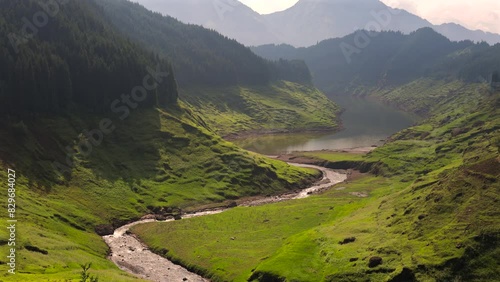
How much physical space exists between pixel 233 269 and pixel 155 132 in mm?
92825

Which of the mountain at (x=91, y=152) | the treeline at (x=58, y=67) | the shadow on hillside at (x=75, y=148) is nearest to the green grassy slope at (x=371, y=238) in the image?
the mountain at (x=91, y=152)

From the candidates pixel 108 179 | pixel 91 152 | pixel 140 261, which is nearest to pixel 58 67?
pixel 91 152

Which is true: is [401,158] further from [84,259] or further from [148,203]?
[84,259]

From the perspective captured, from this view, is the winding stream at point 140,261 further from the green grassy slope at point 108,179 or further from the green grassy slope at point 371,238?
the green grassy slope at point 108,179

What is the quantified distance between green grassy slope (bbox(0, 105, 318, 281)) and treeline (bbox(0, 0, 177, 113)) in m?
8.26

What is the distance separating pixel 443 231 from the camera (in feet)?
205

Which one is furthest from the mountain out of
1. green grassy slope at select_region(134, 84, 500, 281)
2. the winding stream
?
green grassy slope at select_region(134, 84, 500, 281)

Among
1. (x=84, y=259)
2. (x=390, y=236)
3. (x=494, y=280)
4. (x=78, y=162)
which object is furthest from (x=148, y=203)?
(x=494, y=280)

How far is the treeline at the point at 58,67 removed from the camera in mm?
139500

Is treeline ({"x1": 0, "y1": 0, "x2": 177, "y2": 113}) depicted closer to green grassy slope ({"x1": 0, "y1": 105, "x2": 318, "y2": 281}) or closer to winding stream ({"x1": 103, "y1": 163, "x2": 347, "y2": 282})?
green grassy slope ({"x1": 0, "y1": 105, "x2": 318, "y2": 281})

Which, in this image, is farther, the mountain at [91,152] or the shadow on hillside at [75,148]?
the shadow on hillside at [75,148]

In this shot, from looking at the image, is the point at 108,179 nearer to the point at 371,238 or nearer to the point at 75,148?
the point at 75,148

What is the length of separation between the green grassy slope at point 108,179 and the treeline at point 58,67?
8259 millimetres

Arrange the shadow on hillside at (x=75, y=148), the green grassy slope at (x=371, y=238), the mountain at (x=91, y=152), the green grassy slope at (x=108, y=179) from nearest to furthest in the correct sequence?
the green grassy slope at (x=371, y=238) < the green grassy slope at (x=108, y=179) < the mountain at (x=91, y=152) < the shadow on hillside at (x=75, y=148)
